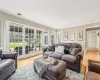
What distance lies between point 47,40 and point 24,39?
228 centimetres

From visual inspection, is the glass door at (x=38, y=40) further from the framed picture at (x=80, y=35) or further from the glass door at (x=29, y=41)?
the framed picture at (x=80, y=35)

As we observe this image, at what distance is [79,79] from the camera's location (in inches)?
82.6

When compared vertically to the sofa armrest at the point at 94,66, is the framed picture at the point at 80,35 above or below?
above

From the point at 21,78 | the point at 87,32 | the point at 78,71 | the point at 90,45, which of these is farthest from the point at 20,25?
the point at 90,45

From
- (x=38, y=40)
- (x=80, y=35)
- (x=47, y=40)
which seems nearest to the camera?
(x=38, y=40)

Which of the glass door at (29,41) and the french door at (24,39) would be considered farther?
the glass door at (29,41)

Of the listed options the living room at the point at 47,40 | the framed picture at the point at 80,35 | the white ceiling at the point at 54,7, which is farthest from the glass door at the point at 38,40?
the framed picture at the point at 80,35

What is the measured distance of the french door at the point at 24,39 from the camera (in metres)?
3.75

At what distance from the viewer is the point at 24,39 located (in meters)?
4.32

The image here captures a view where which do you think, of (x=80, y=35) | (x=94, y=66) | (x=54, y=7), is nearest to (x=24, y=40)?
(x=54, y=7)

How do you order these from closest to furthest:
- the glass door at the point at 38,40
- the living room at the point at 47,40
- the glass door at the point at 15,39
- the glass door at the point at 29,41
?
the living room at the point at 47,40, the glass door at the point at 15,39, the glass door at the point at 29,41, the glass door at the point at 38,40

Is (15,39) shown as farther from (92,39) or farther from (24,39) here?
(92,39)

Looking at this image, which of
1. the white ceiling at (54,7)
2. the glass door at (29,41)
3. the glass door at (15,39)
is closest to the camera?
the white ceiling at (54,7)

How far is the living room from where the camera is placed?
83.7 inches
